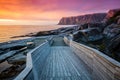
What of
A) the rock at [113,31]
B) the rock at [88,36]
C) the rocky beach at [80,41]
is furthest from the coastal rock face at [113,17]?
the rock at [88,36]

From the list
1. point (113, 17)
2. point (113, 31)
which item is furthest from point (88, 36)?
point (113, 17)

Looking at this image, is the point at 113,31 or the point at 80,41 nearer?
the point at 113,31

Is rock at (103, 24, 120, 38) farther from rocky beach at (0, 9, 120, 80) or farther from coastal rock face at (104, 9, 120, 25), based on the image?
coastal rock face at (104, 9, 120, 25)

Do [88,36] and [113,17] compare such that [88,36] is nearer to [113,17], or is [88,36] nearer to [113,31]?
[113,31]

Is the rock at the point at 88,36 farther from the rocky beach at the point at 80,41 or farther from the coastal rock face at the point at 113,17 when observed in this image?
the coastal rock face at the point at 113,17

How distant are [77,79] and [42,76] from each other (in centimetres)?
159

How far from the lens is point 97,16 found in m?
187

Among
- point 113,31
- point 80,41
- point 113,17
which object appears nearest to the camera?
point 113,31

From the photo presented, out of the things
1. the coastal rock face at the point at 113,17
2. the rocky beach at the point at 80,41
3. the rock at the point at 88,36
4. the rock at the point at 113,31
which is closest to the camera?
the rocky beach at the point at 80,41

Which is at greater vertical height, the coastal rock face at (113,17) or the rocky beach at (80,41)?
the coastal rock face at (113,17)

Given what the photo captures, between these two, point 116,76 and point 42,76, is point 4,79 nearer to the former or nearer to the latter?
point 42,76

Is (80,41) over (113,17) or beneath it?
beneath

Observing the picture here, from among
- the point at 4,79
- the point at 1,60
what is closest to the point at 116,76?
the point at 4,79

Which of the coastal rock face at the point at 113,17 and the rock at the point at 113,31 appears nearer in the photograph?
the rock at the point at 113,31
